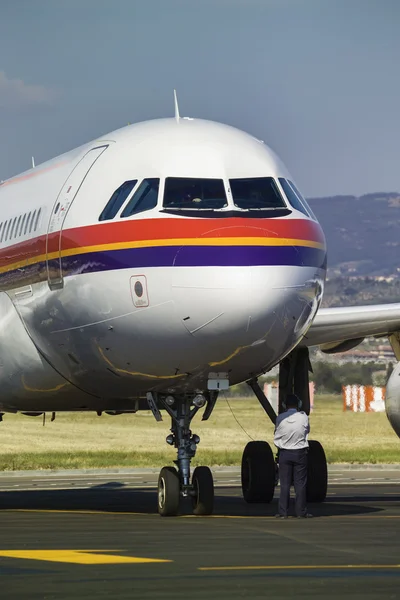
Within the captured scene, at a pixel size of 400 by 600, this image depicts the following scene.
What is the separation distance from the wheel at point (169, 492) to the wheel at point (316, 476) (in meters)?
5.99

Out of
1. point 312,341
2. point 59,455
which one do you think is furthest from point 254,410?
point 312,341

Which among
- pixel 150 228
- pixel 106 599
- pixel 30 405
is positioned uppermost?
pixel 150 228

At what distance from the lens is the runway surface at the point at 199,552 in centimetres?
1162

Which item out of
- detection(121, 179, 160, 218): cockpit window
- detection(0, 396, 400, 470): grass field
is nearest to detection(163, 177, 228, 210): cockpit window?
A: detection(121, 179, 160, 218): cockpit window

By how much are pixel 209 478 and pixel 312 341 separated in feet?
17.5

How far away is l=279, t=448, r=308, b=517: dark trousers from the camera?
21094 mm

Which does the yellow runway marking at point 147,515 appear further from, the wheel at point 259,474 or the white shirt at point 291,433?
the wheel at point 259,474

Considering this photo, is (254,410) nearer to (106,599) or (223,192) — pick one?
(223,192)

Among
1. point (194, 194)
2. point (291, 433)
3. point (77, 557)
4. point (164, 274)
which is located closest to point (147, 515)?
point (291, 433)

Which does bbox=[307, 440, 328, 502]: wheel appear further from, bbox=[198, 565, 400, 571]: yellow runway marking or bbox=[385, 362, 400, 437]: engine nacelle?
bbox=[198, 565, 400, 571]: yellow runway marking

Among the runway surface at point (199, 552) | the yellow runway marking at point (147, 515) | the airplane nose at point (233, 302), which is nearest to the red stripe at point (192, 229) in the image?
the airplane nose at point (233, 302)

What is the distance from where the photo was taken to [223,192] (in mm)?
19734

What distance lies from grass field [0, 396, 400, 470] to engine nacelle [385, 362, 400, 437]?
10.1 meters

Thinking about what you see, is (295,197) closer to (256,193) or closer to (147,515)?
(256,193)
